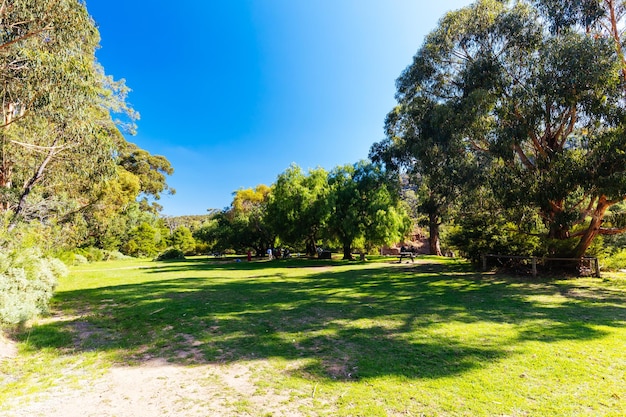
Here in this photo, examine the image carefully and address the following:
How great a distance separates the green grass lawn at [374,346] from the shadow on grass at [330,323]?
3 cm

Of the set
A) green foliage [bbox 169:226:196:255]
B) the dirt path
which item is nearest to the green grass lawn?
the dirt path

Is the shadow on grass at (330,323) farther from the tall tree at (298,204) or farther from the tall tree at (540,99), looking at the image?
the tall tree at (298,204)

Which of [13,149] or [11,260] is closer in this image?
[11,260]

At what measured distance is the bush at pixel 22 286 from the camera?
5555 mm

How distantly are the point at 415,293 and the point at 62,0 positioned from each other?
1270cm

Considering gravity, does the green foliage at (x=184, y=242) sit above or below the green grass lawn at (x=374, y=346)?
above

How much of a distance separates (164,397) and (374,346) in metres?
3.12

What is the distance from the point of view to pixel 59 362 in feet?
14.8

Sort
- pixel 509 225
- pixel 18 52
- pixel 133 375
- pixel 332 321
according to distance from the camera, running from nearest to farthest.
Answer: pixel 133 375 → pixel 332 321 → pixel 18 52 → pixel 509 225

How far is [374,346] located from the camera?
16.9 ft

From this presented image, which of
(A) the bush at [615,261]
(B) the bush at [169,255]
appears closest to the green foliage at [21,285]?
(A) the bush at [615,261]

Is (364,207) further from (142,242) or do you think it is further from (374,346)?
(142,242)

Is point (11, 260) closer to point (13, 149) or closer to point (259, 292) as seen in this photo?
point (259, 292)

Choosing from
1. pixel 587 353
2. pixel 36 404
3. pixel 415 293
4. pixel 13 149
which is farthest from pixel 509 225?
pixel 13 149
